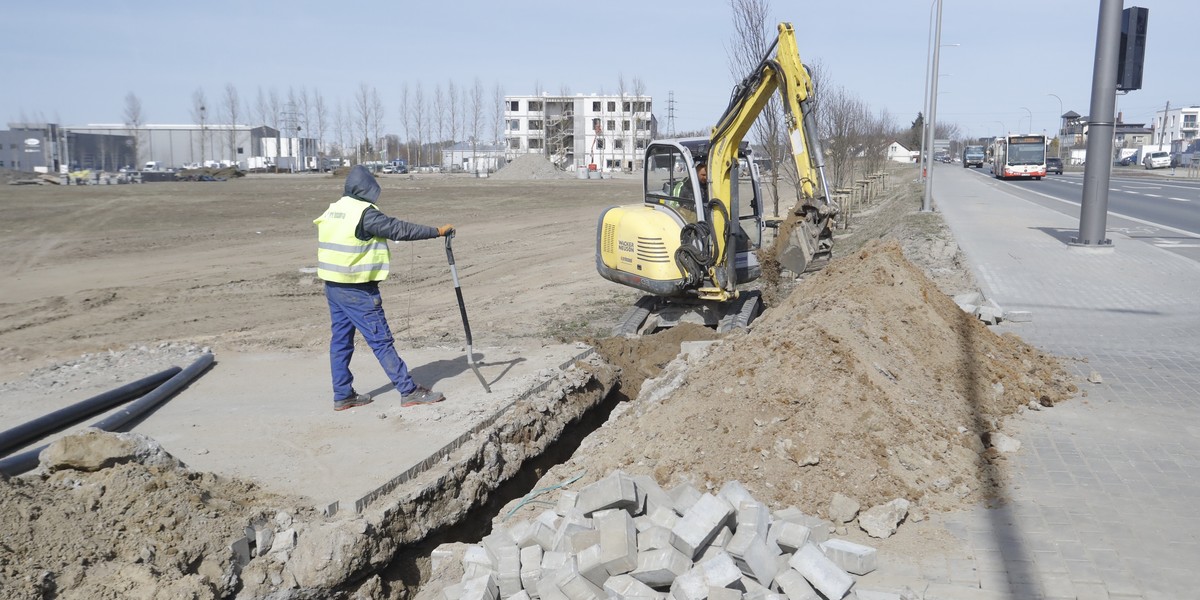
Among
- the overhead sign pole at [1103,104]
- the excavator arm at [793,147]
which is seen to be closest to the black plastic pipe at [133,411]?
the excavator arm at [793,147]

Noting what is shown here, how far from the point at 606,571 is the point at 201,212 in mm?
28300

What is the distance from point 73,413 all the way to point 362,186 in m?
2.79

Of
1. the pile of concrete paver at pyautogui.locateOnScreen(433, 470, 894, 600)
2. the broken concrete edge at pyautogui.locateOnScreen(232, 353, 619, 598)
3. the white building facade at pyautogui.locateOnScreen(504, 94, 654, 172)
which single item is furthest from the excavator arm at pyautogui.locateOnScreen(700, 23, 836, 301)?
the white building facade at pyautogui.locateOnScreen(504, 94, 654, 172)

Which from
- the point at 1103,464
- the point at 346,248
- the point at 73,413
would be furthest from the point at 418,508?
the point at 1103,464

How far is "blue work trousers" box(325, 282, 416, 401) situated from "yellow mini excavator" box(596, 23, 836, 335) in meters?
3.52

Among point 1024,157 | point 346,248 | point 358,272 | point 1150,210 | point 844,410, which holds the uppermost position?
point 1024,157

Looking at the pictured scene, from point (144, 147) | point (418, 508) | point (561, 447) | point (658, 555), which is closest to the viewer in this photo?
point (658, 555)

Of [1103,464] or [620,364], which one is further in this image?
[620,364]

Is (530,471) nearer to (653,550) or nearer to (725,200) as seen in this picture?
(653,550)

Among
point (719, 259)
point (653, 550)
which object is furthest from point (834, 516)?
point (719, 259)

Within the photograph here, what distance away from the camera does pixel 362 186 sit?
23.1 ft

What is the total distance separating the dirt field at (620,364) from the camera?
15.4 ft

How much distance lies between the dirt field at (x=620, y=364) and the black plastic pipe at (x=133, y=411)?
870 mm

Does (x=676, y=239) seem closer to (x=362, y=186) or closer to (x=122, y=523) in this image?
(x=362, y=186)
